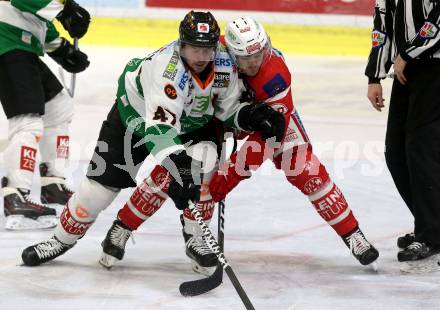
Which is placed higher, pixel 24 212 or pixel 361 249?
pixel 361 249

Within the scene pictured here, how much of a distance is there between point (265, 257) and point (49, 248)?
816 mm

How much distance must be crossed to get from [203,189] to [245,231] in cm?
74

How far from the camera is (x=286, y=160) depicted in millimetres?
3662

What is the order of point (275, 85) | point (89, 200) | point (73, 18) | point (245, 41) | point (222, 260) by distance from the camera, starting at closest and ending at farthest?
point (222, 260), point (245, 41), point (275, 85), point (89, 200), point (73, 18)

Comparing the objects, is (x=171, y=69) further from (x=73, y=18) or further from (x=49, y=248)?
(x=73, y=18)

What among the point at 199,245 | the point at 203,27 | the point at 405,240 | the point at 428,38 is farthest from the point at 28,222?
the point at 428,38

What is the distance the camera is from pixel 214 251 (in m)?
3.32

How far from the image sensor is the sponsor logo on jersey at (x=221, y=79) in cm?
347

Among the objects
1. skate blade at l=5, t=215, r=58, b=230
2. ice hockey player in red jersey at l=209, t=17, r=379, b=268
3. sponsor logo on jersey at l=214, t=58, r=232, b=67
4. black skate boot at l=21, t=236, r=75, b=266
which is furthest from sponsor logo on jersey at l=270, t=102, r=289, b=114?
skate blade at l=5, t=215, r=58, b=230

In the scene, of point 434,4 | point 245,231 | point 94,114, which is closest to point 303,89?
point 94,114

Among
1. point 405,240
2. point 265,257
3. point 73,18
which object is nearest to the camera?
point 265,257

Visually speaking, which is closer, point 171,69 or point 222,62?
point 171,69

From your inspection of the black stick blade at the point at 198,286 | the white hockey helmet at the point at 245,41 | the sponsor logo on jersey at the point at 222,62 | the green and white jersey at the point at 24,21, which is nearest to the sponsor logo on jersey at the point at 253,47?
the white hockey helmet at the point at 245,41

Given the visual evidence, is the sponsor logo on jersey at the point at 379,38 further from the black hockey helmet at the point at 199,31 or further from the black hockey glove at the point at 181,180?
the black hockey glove at the point at 181,180
